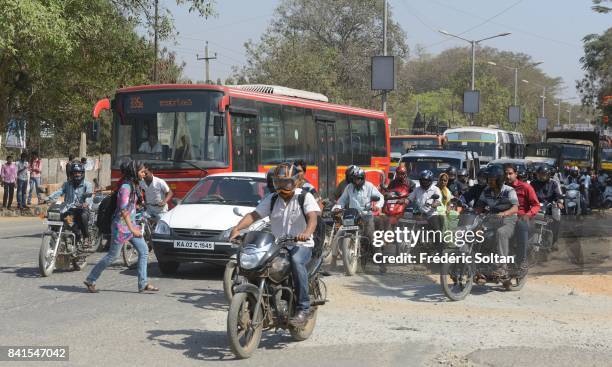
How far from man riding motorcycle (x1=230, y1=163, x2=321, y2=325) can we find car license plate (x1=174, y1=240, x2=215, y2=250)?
4017 mm

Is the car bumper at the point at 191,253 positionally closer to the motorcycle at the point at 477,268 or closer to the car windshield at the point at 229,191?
the car windshield at the point at 229,191

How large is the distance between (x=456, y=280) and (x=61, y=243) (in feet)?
18.2

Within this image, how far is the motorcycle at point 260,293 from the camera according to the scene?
752 cm

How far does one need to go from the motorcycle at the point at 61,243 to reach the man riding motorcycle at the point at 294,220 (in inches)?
201

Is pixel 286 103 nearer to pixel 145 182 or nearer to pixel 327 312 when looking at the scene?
pixel 145 182

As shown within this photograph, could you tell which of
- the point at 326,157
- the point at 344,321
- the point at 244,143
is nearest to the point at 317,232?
the point at 344,321

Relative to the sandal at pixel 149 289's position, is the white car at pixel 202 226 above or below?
above

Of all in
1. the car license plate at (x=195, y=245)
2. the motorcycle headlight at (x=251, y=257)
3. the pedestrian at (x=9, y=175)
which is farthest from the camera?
the pedestrian at (x=9, y=175)

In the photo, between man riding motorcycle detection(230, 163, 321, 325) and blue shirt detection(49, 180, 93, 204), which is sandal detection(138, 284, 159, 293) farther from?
man riding motorcycle detection(230, 163, 321, 325)

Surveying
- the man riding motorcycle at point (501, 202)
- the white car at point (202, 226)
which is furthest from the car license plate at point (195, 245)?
the man riding motorcycle at point (501, 202)

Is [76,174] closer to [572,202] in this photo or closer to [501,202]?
[501,202]

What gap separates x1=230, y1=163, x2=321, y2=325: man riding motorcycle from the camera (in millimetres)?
8055

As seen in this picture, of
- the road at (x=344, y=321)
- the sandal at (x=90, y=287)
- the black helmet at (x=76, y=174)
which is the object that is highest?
the black helmet at (x=76, y=174)

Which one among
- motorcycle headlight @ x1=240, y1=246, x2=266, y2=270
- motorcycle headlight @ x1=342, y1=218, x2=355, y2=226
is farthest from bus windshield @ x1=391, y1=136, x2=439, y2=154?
motorcycle headlight @ x1=240, y1=246, x2=266, y2=270
